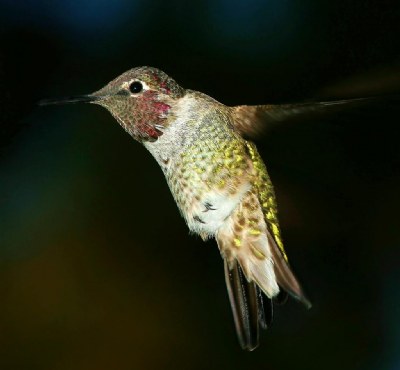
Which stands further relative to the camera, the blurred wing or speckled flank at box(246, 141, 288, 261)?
speckled flank at box(246, 141, 288, 261)

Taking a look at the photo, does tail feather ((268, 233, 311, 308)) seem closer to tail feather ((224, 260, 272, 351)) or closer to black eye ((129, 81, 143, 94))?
tail feather ((224, 260, 272, 351))

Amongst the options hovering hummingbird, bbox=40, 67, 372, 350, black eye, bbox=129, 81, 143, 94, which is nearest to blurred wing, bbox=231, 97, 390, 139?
hovering hummingbird, bbox=40, 67, 372, 350

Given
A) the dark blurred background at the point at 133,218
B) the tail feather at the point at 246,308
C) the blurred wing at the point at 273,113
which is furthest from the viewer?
the dark blurred background at the point at 133,218

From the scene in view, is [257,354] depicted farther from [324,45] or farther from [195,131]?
[195,131]

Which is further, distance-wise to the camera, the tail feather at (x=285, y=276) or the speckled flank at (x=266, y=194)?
the speckled flank at (x=266, y=194)

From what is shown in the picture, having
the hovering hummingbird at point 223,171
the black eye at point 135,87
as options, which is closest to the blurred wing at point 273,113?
the hovering hummingbird at point 223,171

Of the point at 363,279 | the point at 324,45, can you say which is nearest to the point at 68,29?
the point at 324,45

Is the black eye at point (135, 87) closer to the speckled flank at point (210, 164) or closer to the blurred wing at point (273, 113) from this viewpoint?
the speckled flank at point (210, 164)

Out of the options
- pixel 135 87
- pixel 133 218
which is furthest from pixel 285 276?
pixel 133 218

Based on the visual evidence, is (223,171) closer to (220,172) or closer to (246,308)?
(220,172)
